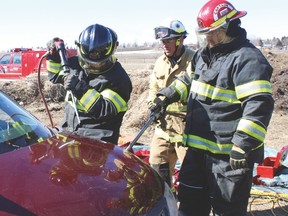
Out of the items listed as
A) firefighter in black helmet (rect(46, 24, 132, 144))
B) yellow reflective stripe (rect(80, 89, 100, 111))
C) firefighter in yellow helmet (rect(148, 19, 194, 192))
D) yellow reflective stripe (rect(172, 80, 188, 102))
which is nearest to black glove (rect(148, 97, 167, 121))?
yellow reflective stripe (rect(172, 80, 188, 102))

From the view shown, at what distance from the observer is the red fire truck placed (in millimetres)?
17500

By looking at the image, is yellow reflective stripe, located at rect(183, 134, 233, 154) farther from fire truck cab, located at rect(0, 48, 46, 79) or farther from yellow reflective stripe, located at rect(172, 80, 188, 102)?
fire truck cab, located at rect(0, 48, 46, 79)

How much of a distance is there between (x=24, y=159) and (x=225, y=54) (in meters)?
1.70

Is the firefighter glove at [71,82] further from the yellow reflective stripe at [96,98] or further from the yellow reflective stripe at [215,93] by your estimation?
the yellow reflective stripe at [215,93]

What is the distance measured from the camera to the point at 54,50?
3953mm

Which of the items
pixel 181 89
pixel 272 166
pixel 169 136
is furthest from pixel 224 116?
pixel 272 166

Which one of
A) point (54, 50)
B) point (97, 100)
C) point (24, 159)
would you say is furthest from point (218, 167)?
point (54, 50)

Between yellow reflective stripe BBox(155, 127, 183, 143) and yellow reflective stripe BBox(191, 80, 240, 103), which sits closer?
yellow reflective stripe BBox(191, 80, 240, 103)

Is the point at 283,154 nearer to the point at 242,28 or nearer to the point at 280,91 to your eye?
the point at 242,28

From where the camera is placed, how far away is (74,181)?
2105 millimetres

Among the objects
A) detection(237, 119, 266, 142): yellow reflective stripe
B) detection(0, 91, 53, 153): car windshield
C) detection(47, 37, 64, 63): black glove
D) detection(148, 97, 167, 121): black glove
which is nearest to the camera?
detection(0, 91, 53, 153): car windshield

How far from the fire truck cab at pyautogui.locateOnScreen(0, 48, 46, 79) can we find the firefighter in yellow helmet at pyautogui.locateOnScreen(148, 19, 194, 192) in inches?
530

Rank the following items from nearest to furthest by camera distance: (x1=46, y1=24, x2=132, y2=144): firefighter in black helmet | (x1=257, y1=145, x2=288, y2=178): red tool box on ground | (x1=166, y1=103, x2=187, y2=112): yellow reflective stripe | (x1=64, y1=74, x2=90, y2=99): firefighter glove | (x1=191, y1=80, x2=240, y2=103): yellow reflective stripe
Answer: (x1=191, y1=80, x2=240, y2=103): yellow reflective stripe, (x1=64, y1=74, x2=90, y2=99): firefighter glove, (x1=46, y1=24, x2=132, y2=144): firefighter in black helmet, (x1=166, y1=103, x2=187, y2=112): yellow reflective stripe, (x1=257, y1=145, x2=288, y2=178): red tool box on ground

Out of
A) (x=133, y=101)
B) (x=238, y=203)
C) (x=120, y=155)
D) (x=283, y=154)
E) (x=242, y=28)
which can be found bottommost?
(x=133, y=101)
